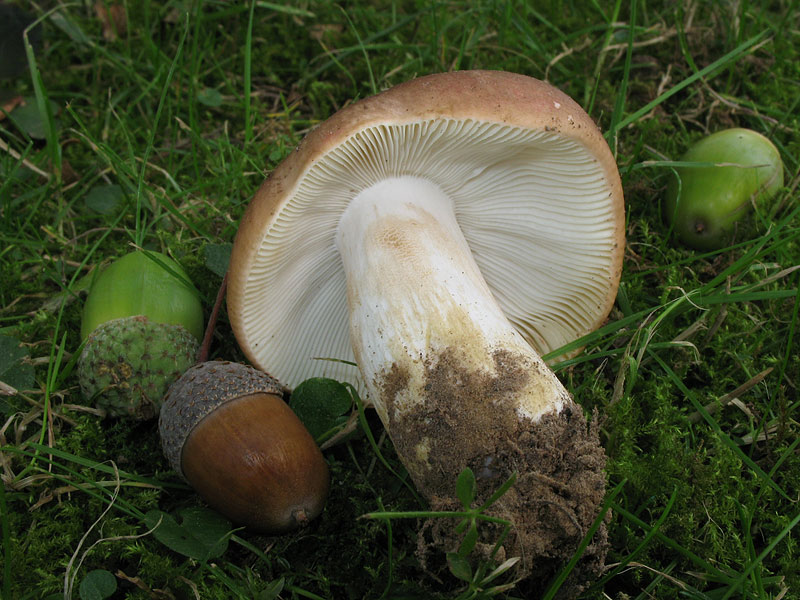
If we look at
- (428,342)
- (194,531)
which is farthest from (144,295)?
(428,342)

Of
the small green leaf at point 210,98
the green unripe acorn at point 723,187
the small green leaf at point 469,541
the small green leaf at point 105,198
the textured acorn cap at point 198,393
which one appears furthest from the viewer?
the small green leaf at point 210,98

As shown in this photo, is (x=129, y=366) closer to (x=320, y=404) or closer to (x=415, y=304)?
(x=320, y=404)

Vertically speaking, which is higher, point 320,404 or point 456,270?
point 456,270

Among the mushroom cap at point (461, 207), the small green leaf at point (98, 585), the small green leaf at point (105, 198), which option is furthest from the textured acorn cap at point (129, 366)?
the small green leaf at point (105, 198)

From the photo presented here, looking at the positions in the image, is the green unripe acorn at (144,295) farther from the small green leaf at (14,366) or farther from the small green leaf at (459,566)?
the small green leaf at (459,566)

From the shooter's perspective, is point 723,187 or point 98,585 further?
point 723,187

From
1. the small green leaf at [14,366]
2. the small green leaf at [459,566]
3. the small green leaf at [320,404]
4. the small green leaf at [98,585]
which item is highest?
the small green leaf at [459,566]

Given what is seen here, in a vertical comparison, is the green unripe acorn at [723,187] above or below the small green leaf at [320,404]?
above
